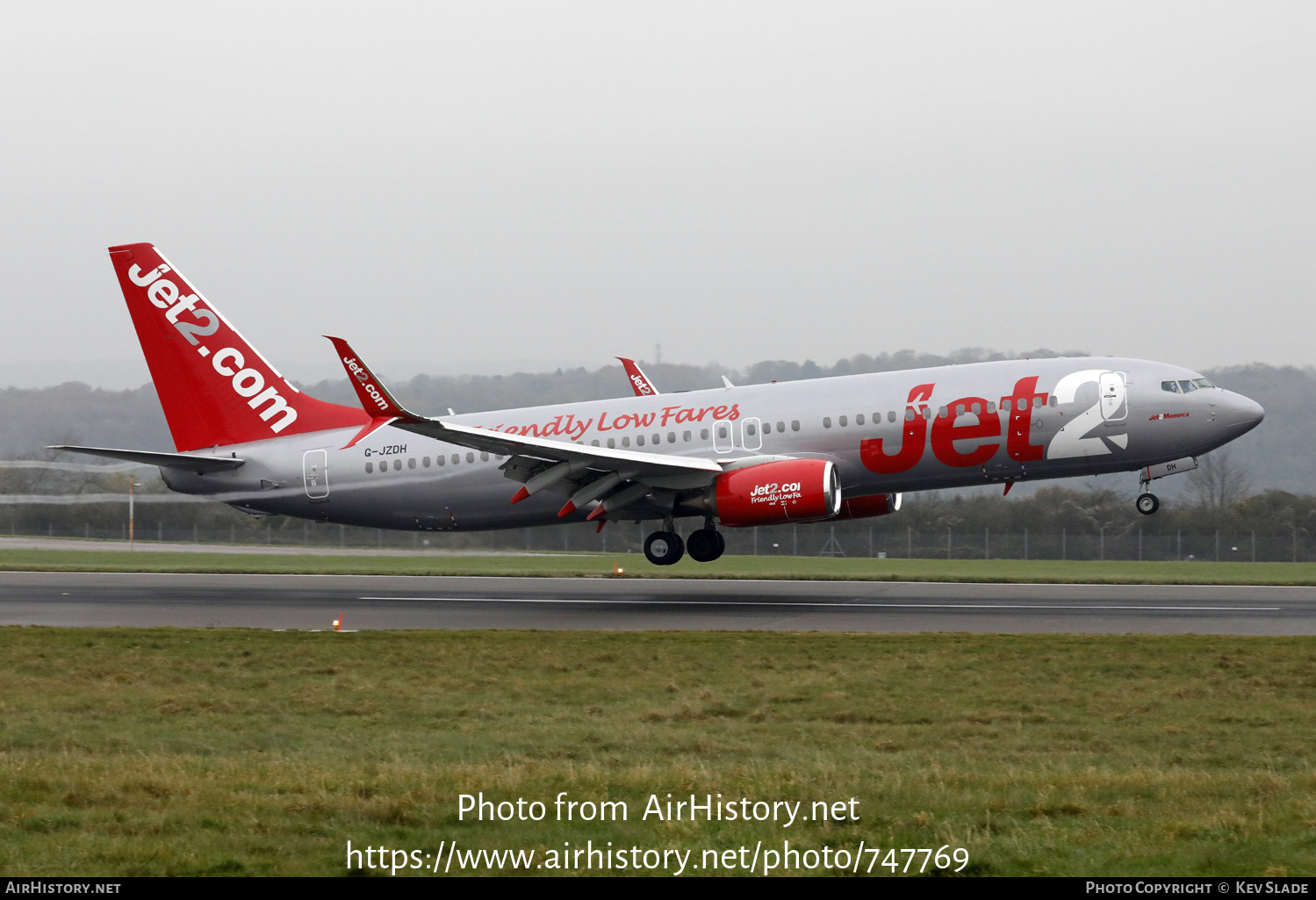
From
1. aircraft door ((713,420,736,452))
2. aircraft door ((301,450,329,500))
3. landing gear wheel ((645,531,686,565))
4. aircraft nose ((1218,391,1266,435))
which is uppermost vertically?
aircraft nose ((1218,391,1266,435))

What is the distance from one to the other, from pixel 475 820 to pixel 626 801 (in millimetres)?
1302

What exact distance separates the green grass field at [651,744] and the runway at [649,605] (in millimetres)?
2689

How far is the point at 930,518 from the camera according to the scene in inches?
2427

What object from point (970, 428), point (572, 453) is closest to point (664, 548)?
point (572, 453)

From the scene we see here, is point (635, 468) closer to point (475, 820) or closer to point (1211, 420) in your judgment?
point (1211, 420)

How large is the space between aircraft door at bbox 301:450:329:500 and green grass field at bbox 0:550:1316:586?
772 cm

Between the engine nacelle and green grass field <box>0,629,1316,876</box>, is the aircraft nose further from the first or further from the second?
green grass field <box>0,629,1316,876</box>

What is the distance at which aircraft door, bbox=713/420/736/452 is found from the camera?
31891mm

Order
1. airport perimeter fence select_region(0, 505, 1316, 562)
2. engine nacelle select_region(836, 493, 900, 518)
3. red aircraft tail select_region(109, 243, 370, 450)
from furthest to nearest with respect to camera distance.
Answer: airport perimeter fence select_region(0, 505, 1316, 562)
red aircraft tail select_region(109, 243, 370, 450)
engine nacelle select_region(836, 493, 900, 518)

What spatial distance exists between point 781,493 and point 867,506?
5.17m

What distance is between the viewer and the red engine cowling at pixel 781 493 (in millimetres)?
28906

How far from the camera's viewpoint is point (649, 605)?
3028cm

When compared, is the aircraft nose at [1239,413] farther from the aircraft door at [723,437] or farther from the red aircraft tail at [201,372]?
the red aircraft tail at [201,372]

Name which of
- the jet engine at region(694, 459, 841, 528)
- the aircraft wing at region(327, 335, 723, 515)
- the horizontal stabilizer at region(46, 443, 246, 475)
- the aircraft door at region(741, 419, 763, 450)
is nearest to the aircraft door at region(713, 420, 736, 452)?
the aircraft door at region(741, 419, 763, 450)
